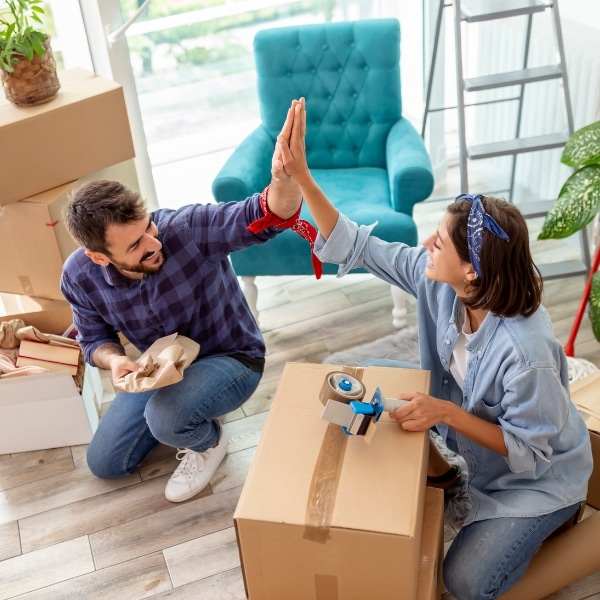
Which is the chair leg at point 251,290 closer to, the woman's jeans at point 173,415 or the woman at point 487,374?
the woman's jeans at point 173,415

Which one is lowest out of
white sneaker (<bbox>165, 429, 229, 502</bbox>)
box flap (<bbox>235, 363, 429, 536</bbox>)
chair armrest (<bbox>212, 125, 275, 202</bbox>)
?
white sneaker (<bbox>165, 429, 229, 502</bbox>)

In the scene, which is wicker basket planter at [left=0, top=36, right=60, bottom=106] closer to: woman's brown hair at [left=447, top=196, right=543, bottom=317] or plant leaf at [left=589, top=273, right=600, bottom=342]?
woman's brown hair at [left=447, top=196, right=543, bottom=317]

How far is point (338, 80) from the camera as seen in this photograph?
2.84 meters

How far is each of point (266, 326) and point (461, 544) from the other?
51.7 inches

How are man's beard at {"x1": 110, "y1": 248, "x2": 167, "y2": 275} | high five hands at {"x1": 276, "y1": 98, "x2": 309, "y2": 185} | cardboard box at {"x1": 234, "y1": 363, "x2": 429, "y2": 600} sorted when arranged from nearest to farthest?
cardboard box at {"x1": 234, "y1": 363, "x2": 429, "y2": 600} < high five hands at {"x1": 276, "y1": 98, "x2": 309, "y2": 185} < man's beard at {"x1": 110, "y1": 248, "x2": 167, "y2": 275}

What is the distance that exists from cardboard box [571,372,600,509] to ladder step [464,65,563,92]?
3.60 feet

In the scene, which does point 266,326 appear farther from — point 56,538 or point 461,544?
point 461,544

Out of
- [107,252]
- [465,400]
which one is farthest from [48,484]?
[465,400]

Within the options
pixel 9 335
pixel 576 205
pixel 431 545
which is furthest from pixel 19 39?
pixel 431 545

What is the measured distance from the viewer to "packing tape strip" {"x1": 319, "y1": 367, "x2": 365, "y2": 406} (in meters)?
1.41

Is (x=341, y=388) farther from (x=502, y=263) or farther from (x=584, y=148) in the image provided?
(x=584, y=148)

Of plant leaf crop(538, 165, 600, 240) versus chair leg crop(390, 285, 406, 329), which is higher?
plant leaf crop(538, 165, 600, 240)

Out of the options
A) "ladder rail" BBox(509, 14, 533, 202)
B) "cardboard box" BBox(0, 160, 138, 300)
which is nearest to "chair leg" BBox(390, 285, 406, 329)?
"ladder rail" BBox(509, 14, 533, 202)

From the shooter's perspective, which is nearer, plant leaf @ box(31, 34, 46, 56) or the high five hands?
the high five hands
